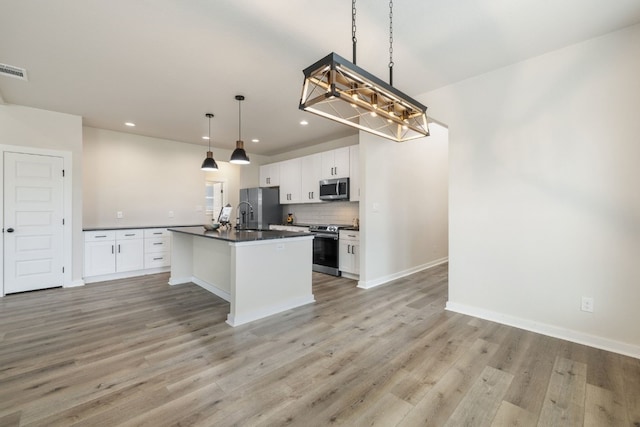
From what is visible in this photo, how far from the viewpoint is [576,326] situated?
2615 millimetres

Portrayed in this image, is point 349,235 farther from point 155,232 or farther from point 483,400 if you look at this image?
point 155,232

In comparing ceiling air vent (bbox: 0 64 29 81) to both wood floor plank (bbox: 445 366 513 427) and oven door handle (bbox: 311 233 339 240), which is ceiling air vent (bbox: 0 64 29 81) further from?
wood floor plank (bbox: 445 366 513 427)


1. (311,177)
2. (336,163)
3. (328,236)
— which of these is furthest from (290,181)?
(328,236)

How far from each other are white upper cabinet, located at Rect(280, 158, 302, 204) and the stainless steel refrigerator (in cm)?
23

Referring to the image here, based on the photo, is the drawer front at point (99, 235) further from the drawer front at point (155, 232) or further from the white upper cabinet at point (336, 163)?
the white upper cabinet at point (336, 163)

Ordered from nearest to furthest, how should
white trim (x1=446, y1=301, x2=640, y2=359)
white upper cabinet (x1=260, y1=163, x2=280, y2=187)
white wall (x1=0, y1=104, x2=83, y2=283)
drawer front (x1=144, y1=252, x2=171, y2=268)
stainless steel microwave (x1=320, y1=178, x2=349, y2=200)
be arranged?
white trim (x1=446, y1=301, x2=640, y2=359)
white wall (x1=0, y1=104, x2=83, y2=283)
stainless steel microwave (x1=320, y1=178, x2=349, y2=200)
drawer front (x1=144, y1=252, x2=171, y2=268)
white upper cabinet (x1=260, y1=163, x2=280, y2=187)

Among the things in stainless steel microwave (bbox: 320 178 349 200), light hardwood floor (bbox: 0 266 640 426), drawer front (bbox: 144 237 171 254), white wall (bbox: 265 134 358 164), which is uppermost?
white wall (bbox: 265 134 358 164)

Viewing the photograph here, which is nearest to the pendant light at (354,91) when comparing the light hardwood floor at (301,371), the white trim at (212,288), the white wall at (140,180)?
the light hardwood floor at (301,371)

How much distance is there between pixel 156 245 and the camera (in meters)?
5.30

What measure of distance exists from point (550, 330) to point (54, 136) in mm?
6833

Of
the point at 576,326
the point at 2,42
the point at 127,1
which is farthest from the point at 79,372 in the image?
the point at 576,326

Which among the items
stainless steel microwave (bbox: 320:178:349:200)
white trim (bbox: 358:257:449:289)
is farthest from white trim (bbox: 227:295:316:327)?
stainless steel microwave (bbox: 320:178:349:200)

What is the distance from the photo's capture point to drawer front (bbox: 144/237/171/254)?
205 inches

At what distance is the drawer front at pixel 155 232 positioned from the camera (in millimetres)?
5225
